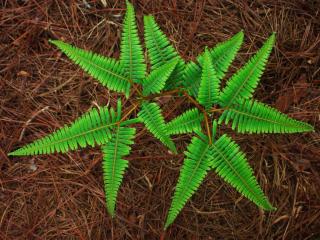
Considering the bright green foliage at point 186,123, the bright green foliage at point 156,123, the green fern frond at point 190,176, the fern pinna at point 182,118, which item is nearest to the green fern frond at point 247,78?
the fern pinna at point 182,118

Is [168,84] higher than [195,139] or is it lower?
higher

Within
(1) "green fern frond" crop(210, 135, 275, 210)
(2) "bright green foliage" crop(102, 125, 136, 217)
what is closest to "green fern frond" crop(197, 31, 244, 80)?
(1) "green fern frond" crop(210, 135, 275, 210)

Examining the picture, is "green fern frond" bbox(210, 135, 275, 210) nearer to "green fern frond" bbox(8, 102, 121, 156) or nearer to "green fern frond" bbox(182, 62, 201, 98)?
"green fern frond" bbox(182, 62, 201, 98)

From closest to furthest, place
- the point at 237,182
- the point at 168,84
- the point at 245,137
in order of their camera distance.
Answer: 1. the point at 237,182
2. the point at 168,84
3. the point at 245,137

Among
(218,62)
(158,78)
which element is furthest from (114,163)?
(218,62)

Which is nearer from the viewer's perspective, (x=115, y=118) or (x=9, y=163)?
(x=115, y=118)

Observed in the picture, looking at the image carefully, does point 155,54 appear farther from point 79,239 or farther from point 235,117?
point 79,239

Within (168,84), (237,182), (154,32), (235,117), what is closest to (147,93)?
(168,84)
